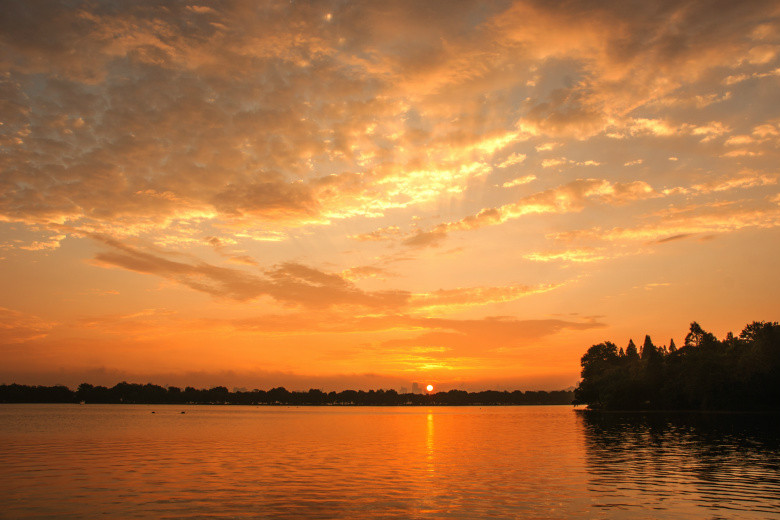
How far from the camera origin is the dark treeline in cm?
15375

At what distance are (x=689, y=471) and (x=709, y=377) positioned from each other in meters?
135

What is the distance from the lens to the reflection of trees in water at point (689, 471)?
36541 mm

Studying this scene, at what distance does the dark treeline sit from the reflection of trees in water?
8219 centimetres

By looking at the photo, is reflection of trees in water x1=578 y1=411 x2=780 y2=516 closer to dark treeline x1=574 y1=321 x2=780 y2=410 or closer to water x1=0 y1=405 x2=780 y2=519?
water x1=0 y1=405 x2=780 y2=519

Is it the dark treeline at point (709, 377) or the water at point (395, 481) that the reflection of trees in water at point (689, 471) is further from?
the dark treeline at point (709, 377)

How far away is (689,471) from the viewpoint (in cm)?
4959

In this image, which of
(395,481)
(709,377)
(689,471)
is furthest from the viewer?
(709,377)

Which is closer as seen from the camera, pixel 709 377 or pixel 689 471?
pixel 689 471

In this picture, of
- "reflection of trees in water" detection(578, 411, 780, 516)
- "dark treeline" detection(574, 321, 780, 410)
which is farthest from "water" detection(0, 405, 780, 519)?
"dark treeline" detection(574, 321, 780, 410)

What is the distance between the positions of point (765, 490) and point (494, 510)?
21233 mm

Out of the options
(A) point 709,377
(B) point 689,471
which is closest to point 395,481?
(B) point 689,471

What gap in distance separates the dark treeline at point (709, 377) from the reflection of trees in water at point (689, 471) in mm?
82192

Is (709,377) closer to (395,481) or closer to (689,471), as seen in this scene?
(689,471)

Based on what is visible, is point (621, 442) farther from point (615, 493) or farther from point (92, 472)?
point (92, 472)
